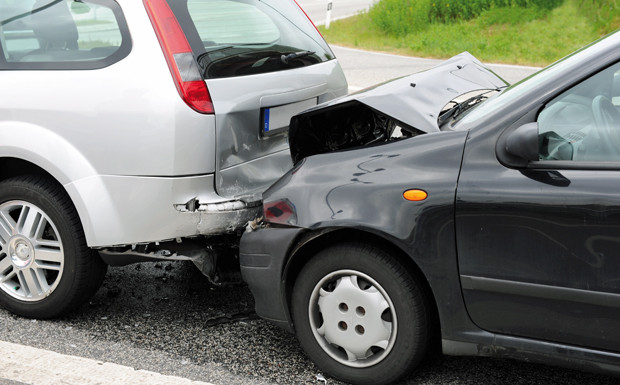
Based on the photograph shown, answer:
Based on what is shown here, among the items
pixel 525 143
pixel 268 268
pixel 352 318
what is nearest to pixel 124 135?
pixel 268 268

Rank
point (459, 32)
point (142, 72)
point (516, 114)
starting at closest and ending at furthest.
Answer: point (516, 114) < point (142, 72) < point (459, 32)

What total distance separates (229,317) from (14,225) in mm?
1179

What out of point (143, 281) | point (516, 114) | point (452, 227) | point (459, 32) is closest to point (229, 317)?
point (143, 281)

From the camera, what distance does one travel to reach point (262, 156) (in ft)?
13.4

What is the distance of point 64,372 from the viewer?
3590 mm

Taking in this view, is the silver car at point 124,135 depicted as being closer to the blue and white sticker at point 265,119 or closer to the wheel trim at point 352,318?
the blue and white sticker at point 265,119

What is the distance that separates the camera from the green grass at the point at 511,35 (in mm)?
15344

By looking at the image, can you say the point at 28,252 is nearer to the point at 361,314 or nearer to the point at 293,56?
the point at 293,56

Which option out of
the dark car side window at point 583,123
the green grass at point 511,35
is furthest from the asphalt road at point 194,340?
the green grass at point 511,35

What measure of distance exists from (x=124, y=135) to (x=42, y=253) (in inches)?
31.9

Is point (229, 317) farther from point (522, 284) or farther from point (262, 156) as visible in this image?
point (522, 284)

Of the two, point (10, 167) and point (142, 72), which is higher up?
point (142, 72)

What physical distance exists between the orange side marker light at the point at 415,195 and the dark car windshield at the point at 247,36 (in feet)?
3.96

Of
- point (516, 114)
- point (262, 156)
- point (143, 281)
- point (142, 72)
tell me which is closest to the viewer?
point (516, 114)
